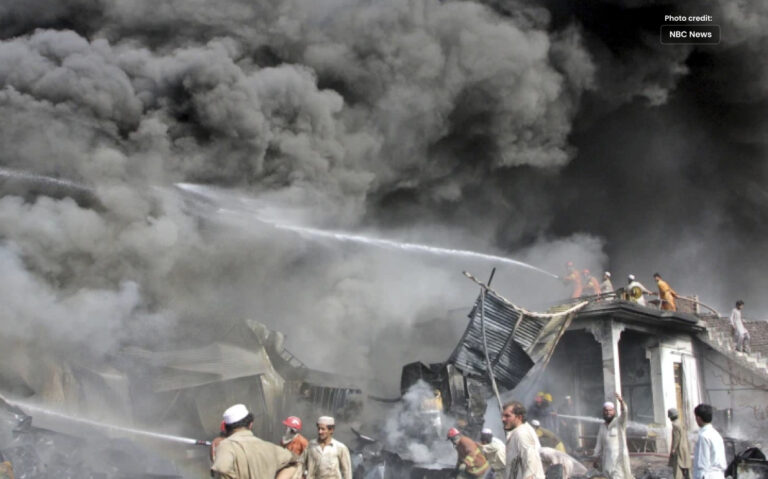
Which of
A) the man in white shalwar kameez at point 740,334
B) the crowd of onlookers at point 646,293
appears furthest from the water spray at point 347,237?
the man in white shalwar kameez at point 740,334

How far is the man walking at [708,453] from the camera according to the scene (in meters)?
5.48

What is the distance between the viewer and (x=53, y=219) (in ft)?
42.3

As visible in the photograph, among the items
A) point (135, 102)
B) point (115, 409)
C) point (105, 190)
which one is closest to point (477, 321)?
point (115, 409)

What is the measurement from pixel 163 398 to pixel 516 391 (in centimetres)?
763

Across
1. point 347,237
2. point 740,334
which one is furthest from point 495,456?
point 347,237

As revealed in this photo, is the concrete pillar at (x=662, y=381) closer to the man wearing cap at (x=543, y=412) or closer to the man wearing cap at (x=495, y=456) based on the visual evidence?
the man wearing cap at (x=543, y=412)

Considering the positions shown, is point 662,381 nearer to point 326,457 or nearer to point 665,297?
point 665,297

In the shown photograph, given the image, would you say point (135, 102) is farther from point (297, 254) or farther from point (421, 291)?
point (421, 291)

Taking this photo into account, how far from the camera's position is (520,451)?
473 centimetres

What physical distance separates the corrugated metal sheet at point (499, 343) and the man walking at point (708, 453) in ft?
26.8

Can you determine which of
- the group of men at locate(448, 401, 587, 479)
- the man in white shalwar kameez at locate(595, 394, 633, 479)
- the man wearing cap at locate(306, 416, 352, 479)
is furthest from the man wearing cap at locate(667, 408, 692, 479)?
the man wearing cap at locate(306, 416, 352, 479)

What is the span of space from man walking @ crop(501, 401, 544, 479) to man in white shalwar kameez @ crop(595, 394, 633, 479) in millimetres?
2206

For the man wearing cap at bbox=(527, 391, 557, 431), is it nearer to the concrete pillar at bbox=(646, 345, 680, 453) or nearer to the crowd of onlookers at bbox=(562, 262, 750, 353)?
the crowd of onlookers at bbox=(562, 262, 750, 353)

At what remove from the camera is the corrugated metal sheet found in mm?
13797
